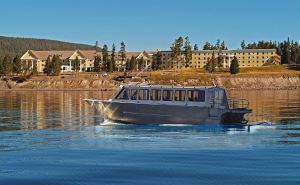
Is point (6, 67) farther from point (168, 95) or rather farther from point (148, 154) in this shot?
point (148, 154)

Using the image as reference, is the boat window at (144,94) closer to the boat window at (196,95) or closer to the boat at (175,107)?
the boat at (175,107)

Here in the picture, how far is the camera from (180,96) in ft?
148

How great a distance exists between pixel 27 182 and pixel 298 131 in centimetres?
2505

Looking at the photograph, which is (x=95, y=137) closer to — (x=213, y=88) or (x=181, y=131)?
(x=181, y=131)

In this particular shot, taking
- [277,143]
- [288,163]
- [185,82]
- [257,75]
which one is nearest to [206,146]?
[277,143]

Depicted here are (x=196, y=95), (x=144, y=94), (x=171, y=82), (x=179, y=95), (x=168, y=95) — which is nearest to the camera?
(x=196, y=95)

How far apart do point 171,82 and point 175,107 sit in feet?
432

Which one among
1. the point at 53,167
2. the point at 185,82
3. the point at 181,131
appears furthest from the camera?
the point at 185,82

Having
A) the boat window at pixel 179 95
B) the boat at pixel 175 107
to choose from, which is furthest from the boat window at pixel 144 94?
the boat window at pixel 179 95

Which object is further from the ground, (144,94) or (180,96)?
(144,94)

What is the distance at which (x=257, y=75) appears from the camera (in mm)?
189000

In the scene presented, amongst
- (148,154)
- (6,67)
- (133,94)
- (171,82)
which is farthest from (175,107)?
(6,67)

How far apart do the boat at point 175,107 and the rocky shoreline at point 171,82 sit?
126884mm

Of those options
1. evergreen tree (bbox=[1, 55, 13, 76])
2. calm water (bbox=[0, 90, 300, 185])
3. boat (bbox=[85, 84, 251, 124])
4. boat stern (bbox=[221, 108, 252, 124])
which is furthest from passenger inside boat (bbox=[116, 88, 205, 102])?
evergreen tree (bbox=[1, 55, 13, 76])
